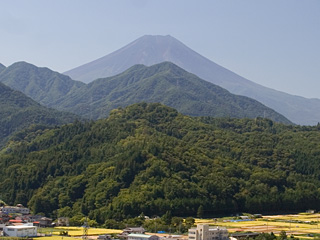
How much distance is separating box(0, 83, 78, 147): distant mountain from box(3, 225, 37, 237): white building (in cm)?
6709

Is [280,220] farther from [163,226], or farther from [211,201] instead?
[163,226]

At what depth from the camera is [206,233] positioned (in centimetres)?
4038

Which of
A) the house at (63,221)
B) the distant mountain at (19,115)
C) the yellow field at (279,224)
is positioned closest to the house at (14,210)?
the house at (63,221)

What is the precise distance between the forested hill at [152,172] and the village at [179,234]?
11.5 feet

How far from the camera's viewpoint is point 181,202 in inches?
2178

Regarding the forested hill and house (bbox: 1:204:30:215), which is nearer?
house (bbox: 1:204:30:215)

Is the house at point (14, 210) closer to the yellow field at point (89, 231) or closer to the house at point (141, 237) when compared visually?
the yellow field at point (89, 231)

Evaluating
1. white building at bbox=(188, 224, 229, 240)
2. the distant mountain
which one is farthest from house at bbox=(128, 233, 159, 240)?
the distant mountain

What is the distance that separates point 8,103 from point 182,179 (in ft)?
269

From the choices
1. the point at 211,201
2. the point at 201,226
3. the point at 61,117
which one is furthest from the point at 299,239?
the point at 61,117

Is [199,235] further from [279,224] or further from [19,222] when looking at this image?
[19,222]

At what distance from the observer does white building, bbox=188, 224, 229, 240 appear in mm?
40312

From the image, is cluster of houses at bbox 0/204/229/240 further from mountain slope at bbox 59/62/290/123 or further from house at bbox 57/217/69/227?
mountain slope at bbox 59/62/290/123

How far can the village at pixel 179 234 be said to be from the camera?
40.9 meters
